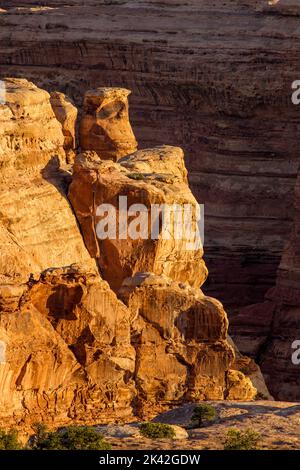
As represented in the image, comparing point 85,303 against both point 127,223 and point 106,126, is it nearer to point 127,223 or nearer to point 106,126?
point 127,223

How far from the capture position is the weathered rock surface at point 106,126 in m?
76.7

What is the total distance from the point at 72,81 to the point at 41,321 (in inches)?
1802

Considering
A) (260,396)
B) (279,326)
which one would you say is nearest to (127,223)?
(260,396)

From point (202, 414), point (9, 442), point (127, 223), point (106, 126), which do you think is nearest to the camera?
point (9, 442)

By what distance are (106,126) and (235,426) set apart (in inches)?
999

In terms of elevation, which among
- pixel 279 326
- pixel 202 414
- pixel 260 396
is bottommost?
pixel 279 326

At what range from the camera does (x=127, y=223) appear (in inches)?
2598

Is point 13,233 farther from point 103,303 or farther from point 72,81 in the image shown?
point 72,81

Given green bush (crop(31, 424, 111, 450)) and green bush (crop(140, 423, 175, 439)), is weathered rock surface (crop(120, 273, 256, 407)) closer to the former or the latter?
green bush (crop(140, 423, 175, 439))

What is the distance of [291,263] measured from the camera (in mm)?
88750

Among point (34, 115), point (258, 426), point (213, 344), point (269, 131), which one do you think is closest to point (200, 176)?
point (269, 131)

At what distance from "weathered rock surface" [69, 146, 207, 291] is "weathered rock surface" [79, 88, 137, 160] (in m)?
8.68

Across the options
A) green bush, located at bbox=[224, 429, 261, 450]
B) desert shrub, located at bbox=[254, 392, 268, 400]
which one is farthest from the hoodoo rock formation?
green bush, located at bbox=[224, 429, 261, 450]

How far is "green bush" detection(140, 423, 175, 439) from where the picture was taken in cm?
5081
